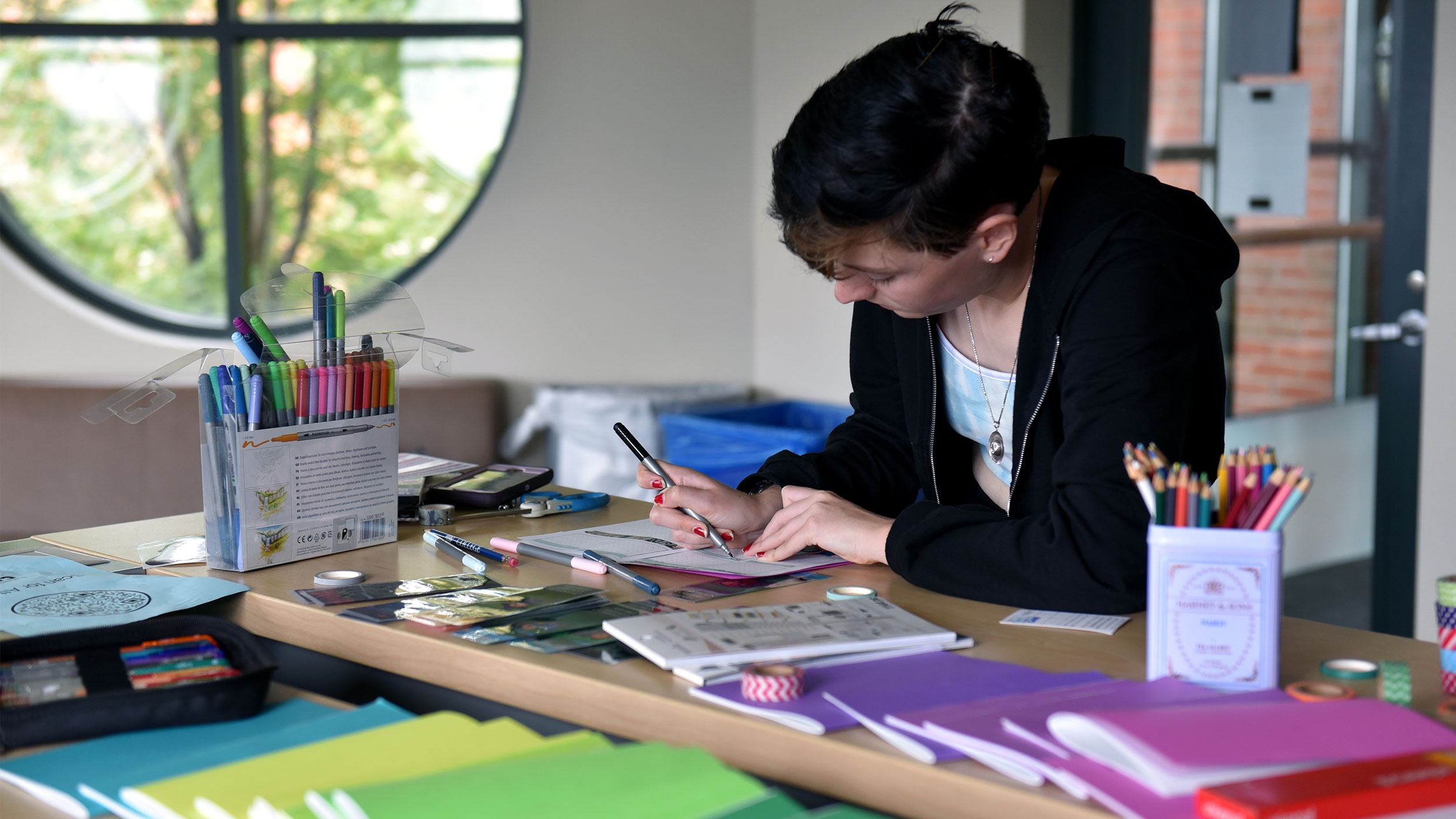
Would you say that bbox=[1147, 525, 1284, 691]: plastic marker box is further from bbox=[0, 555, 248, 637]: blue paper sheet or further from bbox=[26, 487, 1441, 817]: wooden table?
bbox=[0, 555, 248, 637]: blue paper sheet

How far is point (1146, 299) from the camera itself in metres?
1.21

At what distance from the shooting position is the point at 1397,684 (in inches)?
35.7

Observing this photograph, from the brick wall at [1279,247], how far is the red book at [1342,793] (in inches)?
94.0

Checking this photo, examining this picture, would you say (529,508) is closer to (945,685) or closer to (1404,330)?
(945,685)

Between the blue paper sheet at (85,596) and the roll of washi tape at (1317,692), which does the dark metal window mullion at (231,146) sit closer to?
the blue paper sheet at (85,596)

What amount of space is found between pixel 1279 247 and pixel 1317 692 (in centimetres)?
261

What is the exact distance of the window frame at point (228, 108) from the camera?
3441mm

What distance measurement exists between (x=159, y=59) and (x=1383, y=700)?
4.45 metres

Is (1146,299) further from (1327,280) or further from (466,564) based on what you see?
(1327,280)

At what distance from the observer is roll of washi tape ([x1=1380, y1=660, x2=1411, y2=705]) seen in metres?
0.90

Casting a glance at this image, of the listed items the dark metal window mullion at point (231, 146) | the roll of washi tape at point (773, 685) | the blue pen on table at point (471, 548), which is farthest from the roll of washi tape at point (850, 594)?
the dark metal window mullion at point (231, 146)

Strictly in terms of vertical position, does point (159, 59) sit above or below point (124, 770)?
above

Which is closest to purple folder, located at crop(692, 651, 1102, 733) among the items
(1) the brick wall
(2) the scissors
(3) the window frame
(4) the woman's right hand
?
(4) the woman's right hand

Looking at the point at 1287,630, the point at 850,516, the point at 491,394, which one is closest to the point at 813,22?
the point at 491,394
